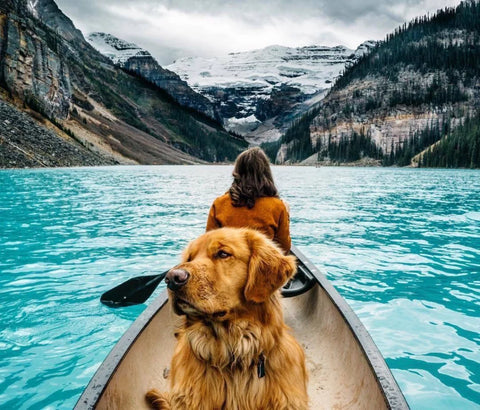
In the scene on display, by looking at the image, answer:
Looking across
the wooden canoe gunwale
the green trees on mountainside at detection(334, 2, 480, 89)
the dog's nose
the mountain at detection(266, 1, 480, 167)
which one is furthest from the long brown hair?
the green trees on mountainside at detection(334, 2, 480, 89)

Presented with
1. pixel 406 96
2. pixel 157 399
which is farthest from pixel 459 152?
pixel 157 399

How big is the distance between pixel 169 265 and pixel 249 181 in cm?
681

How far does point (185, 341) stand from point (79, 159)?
235 feet

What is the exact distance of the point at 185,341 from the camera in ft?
9.37

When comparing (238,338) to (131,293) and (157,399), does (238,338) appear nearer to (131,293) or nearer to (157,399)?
(157,399)

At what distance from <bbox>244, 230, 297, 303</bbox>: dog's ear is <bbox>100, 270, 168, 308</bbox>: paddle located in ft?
13.8

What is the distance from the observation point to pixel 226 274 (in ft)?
8.55

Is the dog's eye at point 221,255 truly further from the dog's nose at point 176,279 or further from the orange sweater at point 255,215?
the orange sweater at point 255,215

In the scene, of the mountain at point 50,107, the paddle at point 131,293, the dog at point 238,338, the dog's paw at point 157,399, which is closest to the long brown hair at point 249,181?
the dog at point 238,338

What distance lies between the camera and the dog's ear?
2.57 metres

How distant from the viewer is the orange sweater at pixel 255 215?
4.72 meters

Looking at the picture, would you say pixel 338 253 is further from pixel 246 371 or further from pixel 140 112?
pixel 140 112

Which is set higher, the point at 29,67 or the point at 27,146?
the point at 29,67

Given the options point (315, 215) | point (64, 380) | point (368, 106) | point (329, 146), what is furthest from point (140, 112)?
point (64, 380)
